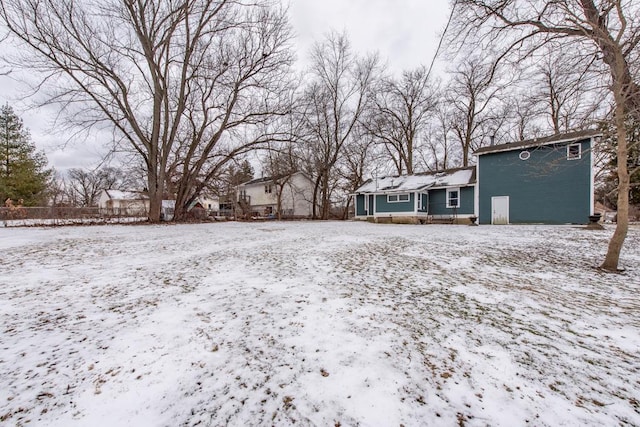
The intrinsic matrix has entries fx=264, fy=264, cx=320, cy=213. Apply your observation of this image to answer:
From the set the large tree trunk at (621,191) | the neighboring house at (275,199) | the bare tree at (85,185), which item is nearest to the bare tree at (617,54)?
the large tree trunk at (621,191)

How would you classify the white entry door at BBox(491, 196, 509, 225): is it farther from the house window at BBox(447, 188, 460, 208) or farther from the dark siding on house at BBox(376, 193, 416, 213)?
the dark siding on house at BBox(376, 193, 416, 213)

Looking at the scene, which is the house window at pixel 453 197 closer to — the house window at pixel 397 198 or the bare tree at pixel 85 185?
the house window at pixel 397 198

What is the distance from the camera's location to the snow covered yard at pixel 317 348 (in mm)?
1366

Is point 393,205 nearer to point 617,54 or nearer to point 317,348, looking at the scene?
point 617,54

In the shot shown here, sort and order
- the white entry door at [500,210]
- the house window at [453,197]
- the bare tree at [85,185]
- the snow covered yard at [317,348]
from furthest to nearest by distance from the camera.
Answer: the bare tree at [85,185] → the house window at [453,197] → the white entry door at [500,210] → the snow covered yard at [317,348]

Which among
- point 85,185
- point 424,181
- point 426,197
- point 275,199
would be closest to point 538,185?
point 426,197

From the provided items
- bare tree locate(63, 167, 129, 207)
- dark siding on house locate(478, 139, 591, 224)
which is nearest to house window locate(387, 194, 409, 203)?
dark siding on house locate(478, 139, 591, 224)

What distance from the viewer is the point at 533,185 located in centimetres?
1457

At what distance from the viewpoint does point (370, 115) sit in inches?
987

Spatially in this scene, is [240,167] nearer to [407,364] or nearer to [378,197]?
[378,197]

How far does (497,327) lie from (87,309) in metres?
3.90

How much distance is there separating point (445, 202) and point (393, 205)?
3.62 metres

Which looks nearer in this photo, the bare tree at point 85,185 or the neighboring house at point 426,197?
the neighboring house at point 426,197

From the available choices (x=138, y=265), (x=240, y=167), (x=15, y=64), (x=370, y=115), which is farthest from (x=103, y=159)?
(x=370, y=115)
